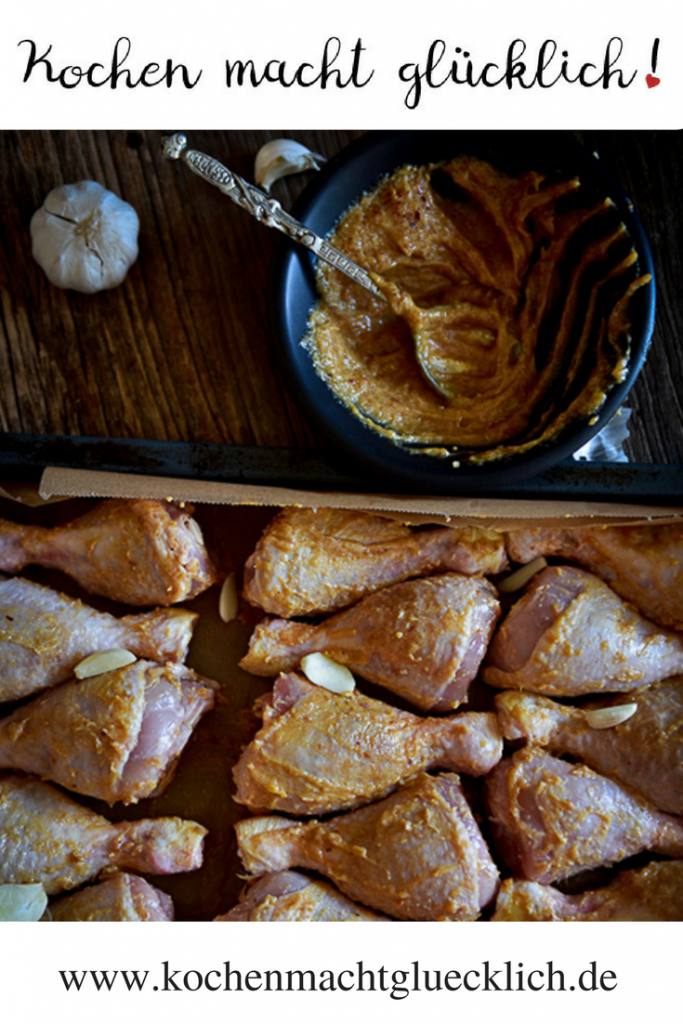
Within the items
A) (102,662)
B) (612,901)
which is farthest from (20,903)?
(612,901)

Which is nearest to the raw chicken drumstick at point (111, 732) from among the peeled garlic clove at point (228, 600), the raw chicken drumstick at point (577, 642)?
the peeled garlic clove at point (228, 600)

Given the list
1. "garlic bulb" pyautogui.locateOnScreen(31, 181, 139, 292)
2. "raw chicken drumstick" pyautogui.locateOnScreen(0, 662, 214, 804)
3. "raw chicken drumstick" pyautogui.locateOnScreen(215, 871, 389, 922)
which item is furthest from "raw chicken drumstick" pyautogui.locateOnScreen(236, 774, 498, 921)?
"garlic bulb" pyautogui.locateOnScreen(31, 181, 139, 292)

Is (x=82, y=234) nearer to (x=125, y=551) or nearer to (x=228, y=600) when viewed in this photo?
(x=125, y=551)

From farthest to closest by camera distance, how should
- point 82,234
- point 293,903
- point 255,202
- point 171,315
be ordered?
point 171,315, point 82,234, point 293,903, point 255,202

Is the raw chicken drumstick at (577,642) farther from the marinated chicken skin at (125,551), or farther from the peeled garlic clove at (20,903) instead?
the peeled garlic clove at (20,903)
